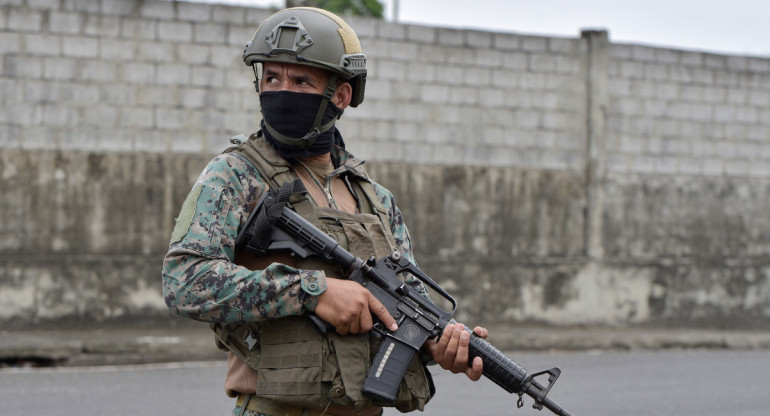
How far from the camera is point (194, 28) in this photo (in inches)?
400

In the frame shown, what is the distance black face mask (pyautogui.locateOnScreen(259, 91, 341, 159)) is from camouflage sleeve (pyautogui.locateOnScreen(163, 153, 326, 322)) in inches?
9.8

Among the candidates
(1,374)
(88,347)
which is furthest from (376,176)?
(1,374)

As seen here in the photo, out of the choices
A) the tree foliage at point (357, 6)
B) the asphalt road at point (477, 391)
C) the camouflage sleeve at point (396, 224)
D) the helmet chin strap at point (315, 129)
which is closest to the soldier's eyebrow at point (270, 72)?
the helmet chin strap at point (315, 129)

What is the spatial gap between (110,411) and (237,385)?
433 centimetres

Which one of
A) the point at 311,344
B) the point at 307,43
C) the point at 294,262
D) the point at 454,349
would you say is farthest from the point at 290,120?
the point at 454,349

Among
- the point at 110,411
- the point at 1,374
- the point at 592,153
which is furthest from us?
the point at 592,153

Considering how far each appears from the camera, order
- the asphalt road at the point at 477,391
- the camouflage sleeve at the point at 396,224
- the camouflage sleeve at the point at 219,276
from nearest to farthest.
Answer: the camouflage sleeve at the point at 219,276
the camouflage sleeve at the point at 396,224
the asphalt road at the point at 477,391

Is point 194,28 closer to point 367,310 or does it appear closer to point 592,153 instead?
point 592,153

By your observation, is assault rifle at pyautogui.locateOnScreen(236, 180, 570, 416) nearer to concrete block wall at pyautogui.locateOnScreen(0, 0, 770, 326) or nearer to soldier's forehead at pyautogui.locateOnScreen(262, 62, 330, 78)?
soldier's forehead at pyautogui.locateOnScreen(262, 62, 330, 78)

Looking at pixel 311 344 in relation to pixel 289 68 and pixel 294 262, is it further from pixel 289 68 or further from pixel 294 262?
pixel 289 68

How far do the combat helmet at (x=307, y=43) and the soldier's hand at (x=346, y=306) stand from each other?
1.87 feet

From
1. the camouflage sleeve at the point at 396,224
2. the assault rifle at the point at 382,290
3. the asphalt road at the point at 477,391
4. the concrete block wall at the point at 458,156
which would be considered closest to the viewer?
the assault rifle at the point at 382,290

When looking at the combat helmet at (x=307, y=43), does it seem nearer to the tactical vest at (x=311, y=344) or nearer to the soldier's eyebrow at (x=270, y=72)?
the soldier's eyebrow at (x=270, y=72)

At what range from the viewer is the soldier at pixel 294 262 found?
97.5 inches
